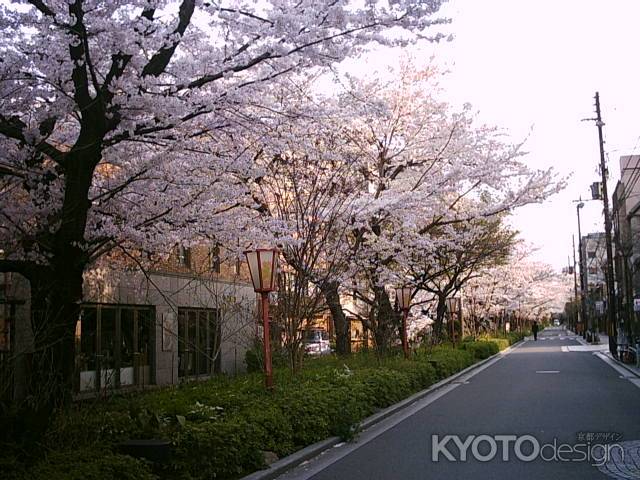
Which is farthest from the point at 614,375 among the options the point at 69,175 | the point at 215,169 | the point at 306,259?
the point at 69,175

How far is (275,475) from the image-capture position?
8141 millimetres

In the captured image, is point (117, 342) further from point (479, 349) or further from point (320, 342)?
point (479, 349)

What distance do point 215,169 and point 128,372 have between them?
10.7 m

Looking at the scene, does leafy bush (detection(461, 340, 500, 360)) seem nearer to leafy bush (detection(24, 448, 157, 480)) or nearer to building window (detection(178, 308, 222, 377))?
building window (detection(178, 308, 222, 377))

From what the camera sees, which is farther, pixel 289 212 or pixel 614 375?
pixel 614 375

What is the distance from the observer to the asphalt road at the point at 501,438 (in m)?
8.19

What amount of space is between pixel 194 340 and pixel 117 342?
447 centimetres

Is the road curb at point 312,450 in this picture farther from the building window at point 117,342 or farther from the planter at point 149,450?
the building window at point 117,342

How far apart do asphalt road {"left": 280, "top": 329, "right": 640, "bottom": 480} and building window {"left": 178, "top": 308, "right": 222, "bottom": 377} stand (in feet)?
30.0

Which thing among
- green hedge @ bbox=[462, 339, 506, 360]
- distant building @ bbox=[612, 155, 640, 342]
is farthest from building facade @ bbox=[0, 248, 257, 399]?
distant building @ bbox=[612, 155, 640, 342]

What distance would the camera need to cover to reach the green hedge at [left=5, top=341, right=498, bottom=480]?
21.2ft

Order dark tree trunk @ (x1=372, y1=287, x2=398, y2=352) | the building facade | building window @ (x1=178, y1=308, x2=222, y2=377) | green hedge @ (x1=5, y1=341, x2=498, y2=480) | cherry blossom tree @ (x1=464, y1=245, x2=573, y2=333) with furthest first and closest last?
cherry blossom tree @ (x1=464, y1=245, x2=573, y2=333)
building window @ (x1=178, y1=308, x2=222, y2=377)
dark tree trunk @ (x1=372, y1=287, x2=398, y2=352)
the building facade
green hedge @ (x1=5, y1=341, x2=498, y2=480)

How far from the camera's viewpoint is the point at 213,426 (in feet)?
25.2

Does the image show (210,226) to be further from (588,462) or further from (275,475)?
(588,462)
